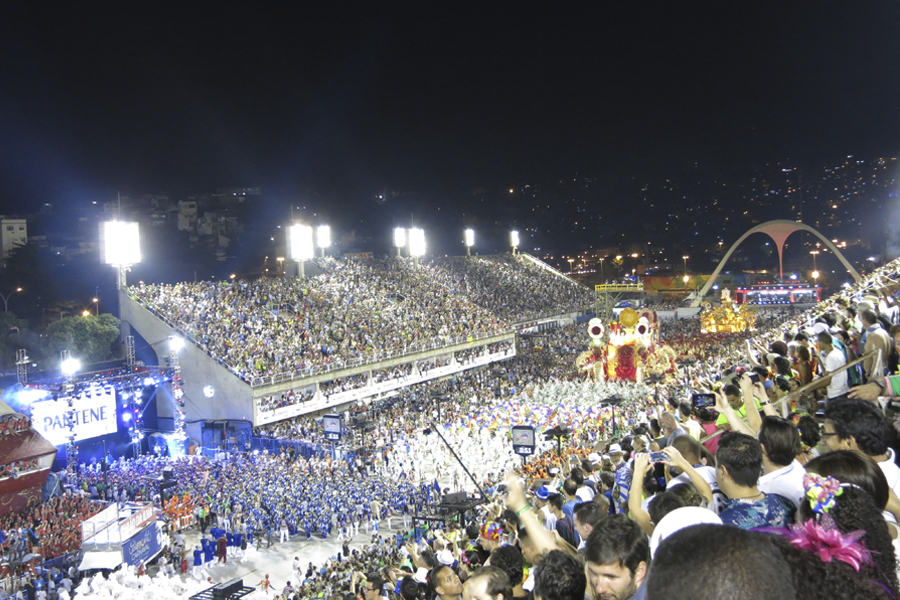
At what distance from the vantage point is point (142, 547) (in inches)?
637

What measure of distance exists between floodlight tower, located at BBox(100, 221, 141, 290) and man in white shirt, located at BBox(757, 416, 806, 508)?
32719 millimetres

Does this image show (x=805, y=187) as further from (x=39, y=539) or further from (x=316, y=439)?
(x=39, y=539)

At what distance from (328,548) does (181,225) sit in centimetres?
7733

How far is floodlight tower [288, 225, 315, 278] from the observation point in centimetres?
3984

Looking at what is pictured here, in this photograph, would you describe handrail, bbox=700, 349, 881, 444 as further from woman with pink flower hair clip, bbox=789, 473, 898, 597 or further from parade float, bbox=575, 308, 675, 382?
parade float, bbox=575, 308, 675, 382

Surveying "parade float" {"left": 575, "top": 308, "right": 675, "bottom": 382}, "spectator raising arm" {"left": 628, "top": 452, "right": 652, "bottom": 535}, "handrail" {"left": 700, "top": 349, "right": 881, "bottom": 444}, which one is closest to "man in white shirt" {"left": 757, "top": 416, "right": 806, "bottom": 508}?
"spectator raising arm" {"left": 628, "top": 452, "right": 652, "bottom": 535}

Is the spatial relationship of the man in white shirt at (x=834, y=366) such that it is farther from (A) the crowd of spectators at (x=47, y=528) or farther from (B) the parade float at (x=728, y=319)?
(B) the parade float at (x=728, y=319)

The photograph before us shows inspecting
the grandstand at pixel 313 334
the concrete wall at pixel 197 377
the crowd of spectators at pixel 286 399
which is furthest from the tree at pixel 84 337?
the crowd of spectators at pixel 286 399

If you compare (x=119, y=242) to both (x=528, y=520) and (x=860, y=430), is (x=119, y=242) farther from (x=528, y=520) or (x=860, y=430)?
(x=860, y=430)

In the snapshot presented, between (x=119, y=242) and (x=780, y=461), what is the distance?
33.0 metres

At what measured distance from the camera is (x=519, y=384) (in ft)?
116

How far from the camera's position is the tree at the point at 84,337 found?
30.5m

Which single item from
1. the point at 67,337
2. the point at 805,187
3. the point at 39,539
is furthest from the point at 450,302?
the point at 805,187

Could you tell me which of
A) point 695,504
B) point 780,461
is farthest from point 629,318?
point 780,461
